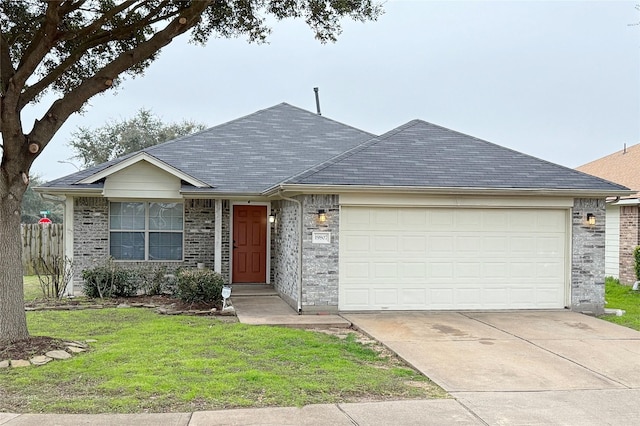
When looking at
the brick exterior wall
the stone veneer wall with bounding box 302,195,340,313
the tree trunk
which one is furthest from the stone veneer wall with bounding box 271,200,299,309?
the tree trunk

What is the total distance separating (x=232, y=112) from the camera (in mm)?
49156

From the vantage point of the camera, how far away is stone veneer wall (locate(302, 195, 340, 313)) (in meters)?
10.9

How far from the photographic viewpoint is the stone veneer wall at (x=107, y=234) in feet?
44.0

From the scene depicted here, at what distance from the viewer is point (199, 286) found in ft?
38.5

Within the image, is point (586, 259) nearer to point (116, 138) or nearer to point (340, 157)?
point (340, 157)

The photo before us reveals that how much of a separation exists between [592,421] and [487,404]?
3.12ft

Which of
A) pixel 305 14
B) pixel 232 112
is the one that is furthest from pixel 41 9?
pixel 232 112

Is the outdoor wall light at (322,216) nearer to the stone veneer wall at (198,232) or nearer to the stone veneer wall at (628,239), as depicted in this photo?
the stone veneer wall at (198,232)

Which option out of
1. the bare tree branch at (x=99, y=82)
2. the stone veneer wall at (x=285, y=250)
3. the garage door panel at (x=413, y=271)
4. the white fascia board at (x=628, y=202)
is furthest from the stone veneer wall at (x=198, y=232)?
the white fascia board at (x=628, y=202)

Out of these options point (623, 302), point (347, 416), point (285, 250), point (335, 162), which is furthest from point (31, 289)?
point (623, 302)

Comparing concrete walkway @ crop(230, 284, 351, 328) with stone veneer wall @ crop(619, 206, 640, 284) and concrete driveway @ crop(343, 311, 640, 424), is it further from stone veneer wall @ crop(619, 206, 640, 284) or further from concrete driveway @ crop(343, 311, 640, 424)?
stone veneer wall @ crop(619, 206, 640, 284)

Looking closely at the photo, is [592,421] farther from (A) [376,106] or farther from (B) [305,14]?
(A) [376,106]

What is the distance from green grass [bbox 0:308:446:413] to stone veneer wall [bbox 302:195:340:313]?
164 cm

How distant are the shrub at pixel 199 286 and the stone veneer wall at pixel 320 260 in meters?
2.06
